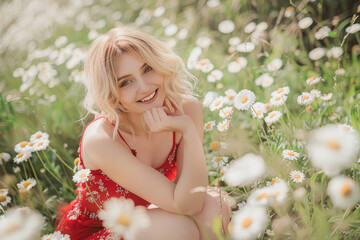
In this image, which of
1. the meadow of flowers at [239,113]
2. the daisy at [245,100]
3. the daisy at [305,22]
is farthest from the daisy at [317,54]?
the daisy at [245,100]

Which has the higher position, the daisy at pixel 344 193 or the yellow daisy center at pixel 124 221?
the yellow daisy center at pixel 124 221

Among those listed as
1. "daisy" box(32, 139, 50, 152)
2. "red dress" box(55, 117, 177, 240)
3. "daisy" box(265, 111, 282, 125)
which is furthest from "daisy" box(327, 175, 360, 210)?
"daisy" box(32, 139, 50, 152)

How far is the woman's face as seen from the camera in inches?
44.7

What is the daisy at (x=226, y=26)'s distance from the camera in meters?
2.45

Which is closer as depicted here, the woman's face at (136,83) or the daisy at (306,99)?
the woman's face at (136,83)

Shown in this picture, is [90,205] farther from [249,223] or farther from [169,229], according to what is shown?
[249,223]

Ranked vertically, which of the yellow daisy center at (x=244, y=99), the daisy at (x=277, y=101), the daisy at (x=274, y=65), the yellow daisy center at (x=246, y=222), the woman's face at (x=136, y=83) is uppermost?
the woman's face at (x=136, y=83)

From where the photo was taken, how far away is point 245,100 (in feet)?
3.90

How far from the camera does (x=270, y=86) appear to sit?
1.71 metres

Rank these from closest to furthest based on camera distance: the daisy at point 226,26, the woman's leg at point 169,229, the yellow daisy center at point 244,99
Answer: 1. the woman's leg at point 169,229
2. the yellow daisy center at point 244,99
3. the daisy at point 226,26

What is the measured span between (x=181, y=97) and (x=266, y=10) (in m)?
1.42

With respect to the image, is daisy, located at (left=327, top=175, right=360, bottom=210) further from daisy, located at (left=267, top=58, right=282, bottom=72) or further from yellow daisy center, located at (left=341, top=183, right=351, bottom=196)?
daisy, located at (left=267, top=58, right=282, bottom=72)

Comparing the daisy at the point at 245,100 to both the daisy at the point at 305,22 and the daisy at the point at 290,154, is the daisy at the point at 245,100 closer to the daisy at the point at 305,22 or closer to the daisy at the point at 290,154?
the daisy at the point at 290,154

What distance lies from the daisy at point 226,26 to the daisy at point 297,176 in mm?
1511
